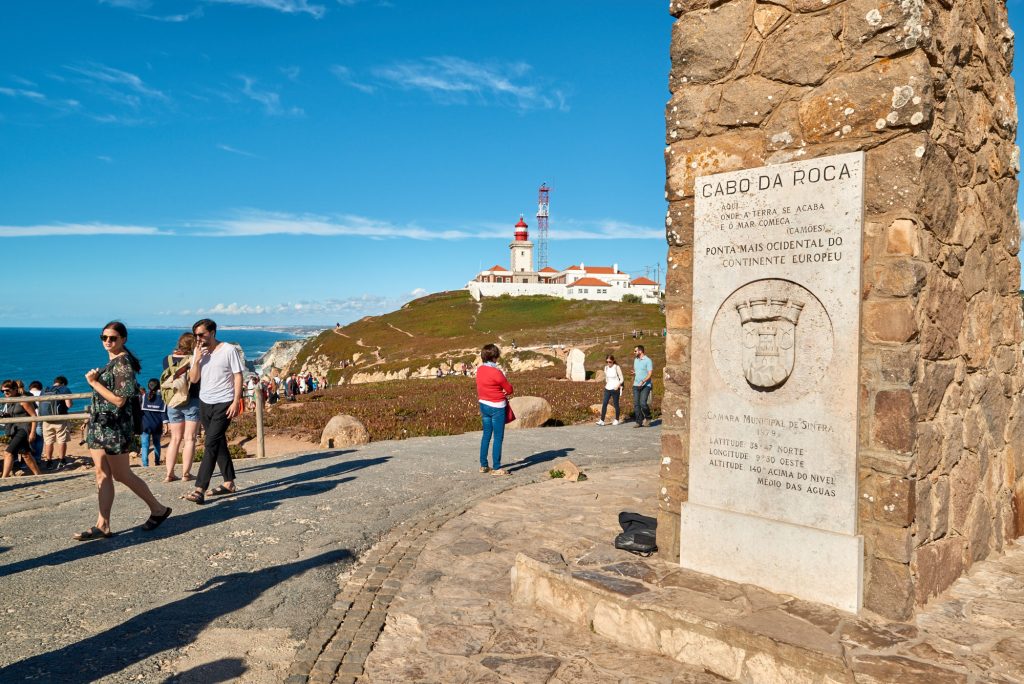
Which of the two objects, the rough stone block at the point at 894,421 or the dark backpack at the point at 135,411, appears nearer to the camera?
the rough stone block at the point at 894,421

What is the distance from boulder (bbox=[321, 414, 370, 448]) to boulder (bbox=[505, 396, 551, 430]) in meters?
3.72

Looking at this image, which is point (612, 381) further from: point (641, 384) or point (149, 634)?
point (149, 634)

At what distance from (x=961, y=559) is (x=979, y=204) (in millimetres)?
2598

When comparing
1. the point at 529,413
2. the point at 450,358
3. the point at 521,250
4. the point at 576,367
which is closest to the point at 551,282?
the point at 521,250

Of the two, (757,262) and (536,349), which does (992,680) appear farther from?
(536,349)

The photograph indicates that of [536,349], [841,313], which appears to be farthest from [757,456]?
[536,349]

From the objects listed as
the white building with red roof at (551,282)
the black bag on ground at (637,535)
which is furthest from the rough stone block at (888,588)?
the white building with red roof at (551,282)

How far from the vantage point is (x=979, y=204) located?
5.07 metres

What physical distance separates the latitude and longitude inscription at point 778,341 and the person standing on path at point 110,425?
5.46 meters

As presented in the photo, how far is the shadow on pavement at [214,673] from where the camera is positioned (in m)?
4.11

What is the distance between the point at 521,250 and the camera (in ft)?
420

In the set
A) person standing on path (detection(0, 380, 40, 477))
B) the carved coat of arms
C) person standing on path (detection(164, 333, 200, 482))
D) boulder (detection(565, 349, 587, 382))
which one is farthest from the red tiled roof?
the carved coat of arms

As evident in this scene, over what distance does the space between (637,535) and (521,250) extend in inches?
4873

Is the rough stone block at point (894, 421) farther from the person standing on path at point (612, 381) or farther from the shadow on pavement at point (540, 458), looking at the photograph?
the person standing on path at point (612, 381)
